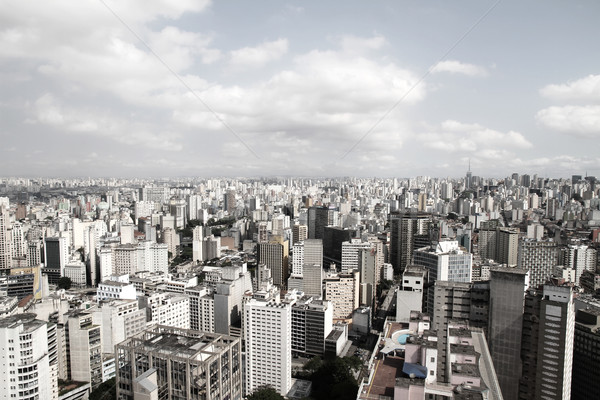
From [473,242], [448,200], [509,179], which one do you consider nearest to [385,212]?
[448,200]

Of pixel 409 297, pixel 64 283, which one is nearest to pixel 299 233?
pixel 64 283

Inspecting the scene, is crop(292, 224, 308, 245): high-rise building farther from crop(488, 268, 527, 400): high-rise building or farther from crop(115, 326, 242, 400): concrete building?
crop(115, 326, 242, 400): concrete building

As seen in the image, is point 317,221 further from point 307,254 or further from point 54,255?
point 54,255

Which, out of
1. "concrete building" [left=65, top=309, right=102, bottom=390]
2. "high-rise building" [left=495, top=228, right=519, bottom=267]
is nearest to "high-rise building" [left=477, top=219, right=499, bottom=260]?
"high-rise building" [left=495, top=228, right=519, bottom=267]

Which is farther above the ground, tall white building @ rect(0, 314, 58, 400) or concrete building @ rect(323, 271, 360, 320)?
tall white building @ rect(0, 314, 58, 400)

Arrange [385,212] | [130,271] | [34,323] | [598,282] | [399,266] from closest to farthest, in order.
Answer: [34,323]
[598,282]
[130,271]
[399,266]
[385,212]

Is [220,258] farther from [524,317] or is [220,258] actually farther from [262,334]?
[524,317]

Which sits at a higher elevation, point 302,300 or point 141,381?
point 141,381
